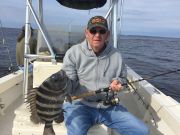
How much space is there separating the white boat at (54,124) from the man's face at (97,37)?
3.01 feet

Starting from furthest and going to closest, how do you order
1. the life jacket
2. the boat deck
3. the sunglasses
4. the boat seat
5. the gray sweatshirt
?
the life jacket
the boat deck
the boat seat
the gray sweatshirt
the sunglasses

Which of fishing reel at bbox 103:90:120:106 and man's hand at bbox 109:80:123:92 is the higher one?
man's hand at bbox 109:80:123:92

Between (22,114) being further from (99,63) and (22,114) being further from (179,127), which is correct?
(179,127)

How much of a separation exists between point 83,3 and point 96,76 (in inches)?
76.2

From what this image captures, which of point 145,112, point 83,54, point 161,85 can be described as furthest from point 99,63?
point 161,85

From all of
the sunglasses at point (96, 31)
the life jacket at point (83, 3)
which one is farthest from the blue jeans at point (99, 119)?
the life jacket at point (83, 3)

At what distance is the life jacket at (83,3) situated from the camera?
564 centimetres

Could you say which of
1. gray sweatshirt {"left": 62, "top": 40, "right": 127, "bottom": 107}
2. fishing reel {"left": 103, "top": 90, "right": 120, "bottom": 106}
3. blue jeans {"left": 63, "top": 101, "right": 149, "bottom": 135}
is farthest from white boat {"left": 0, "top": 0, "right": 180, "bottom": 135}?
gray sweatshirt {"left": 62, "top": 40, "right": 127, "bottom": 107}

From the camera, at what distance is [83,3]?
5684mm

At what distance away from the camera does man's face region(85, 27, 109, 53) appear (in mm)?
4055

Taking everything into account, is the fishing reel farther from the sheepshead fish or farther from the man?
the sheepshead fish

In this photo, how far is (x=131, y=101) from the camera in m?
6.39

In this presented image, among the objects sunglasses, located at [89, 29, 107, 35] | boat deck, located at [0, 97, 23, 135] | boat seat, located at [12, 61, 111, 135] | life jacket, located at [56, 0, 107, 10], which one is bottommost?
boat deck, located at [0, 97, 23, 135]

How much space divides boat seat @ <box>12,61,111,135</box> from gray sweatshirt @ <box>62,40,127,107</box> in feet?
1.15
